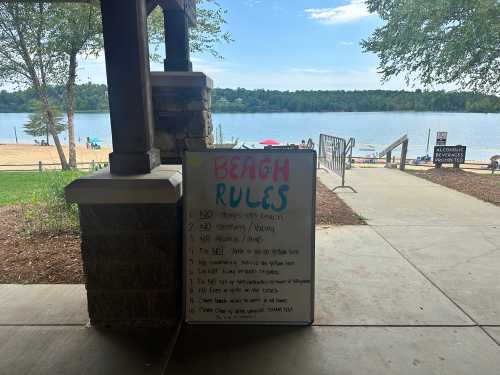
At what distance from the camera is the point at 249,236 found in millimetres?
2619

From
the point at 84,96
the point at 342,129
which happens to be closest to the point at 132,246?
the point at 84,96

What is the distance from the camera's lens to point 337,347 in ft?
7.99

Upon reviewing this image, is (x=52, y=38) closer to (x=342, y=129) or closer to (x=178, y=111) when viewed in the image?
(x=178, y=111)

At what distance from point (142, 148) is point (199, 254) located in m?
0.86

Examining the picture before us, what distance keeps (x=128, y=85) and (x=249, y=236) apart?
134 centimetres

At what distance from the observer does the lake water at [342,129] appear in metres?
49.1

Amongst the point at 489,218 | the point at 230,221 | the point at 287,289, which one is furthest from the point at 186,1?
the point at 489,218

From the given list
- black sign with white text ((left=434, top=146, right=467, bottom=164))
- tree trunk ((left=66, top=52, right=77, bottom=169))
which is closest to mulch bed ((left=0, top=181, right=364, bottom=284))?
black sign with white text ((left=434, top=146, right=467, bottom=164))

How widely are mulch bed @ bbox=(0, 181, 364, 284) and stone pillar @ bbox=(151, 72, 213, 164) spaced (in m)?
1.55

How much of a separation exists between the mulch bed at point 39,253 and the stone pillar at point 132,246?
3.37ft

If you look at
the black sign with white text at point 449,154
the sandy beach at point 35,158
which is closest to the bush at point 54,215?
the black sign with white text at point 449,154

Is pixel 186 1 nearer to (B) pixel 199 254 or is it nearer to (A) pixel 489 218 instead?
(B) pixel 199 254

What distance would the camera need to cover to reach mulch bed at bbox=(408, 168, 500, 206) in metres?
7.28

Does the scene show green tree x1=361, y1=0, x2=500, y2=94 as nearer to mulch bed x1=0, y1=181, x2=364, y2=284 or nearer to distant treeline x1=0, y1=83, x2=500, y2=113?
distant treeline x1=0, y1=83, x2=500, y2=113
